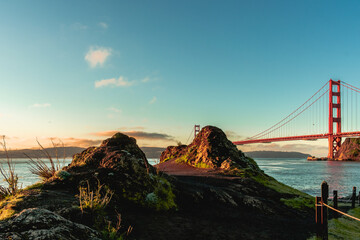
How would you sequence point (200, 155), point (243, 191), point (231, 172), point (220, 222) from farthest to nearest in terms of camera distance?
point (200, 155) → point (231, 172) → point (243, 191) → point (220, 222)

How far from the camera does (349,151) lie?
4744 inches

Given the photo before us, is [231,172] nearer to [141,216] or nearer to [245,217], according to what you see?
[245,217]

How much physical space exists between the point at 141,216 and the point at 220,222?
2.70 m

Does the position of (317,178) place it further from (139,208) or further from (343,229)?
(139,208)

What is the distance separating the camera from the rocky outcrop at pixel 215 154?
19453 millimetres

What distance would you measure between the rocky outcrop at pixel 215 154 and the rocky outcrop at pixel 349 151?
118 meters

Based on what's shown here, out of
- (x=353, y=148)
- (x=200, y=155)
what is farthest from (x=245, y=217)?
(x=353, y=148)

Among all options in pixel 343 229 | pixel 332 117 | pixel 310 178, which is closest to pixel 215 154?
pixel 343 229

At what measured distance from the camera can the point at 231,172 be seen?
1691 cm

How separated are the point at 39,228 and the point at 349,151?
14484 cm

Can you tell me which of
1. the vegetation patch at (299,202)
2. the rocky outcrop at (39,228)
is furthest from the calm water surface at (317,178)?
the rocky outcrop at (39,228)

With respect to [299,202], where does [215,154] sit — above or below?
above

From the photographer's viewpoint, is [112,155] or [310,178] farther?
[310,178]

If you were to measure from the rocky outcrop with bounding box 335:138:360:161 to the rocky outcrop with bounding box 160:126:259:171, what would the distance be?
4633 inches
